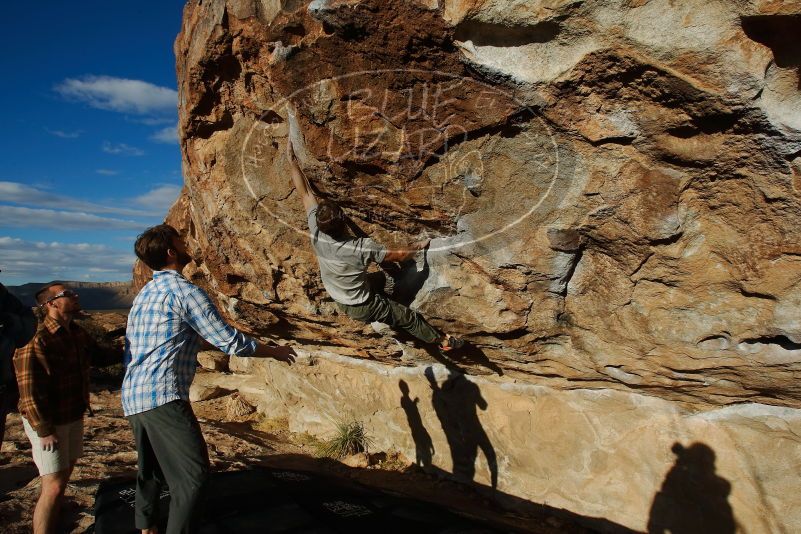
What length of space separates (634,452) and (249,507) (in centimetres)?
258

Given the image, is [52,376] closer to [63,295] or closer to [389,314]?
[63,295]

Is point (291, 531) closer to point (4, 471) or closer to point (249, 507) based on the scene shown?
point (249, 507)

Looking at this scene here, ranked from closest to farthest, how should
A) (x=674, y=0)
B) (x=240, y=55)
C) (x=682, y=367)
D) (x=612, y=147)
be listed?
(x=674, y=0), (x=612, y=147), (x=682, y=367), (x=240, y=55)

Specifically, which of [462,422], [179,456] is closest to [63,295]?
[179,456]

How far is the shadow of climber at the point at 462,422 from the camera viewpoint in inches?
171

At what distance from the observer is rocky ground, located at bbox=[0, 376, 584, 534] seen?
3475mm

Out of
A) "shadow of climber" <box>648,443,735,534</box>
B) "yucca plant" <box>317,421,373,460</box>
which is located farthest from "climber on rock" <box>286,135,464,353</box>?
"yucca plant" <box>317,421,373,460</box>

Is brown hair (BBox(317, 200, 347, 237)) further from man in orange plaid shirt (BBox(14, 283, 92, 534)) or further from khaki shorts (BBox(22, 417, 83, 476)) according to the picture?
khaki shorts (BBox(22, 417, 83, 476))

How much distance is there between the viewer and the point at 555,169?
268cm

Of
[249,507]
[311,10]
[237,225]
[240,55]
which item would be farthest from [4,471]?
[311,10]

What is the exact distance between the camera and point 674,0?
196 centimetres

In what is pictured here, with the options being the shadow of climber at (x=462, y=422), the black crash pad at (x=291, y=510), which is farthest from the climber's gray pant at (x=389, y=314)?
the black crash pad at (x=291, y=510)

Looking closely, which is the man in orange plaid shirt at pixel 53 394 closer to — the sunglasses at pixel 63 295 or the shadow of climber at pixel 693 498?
the sunglasses at pixel 63 295

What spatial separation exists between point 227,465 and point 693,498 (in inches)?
144
